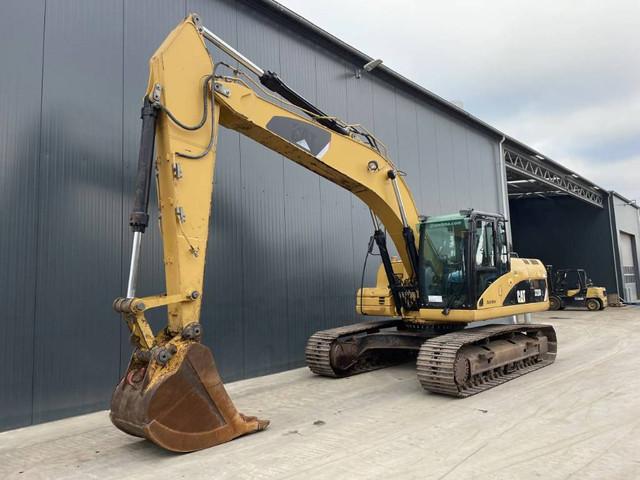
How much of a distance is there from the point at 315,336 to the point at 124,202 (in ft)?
12.8

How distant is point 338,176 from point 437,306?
2.75 m

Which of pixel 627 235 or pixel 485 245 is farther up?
pixel 627 235

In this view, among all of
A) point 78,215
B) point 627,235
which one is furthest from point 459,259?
point 627,235

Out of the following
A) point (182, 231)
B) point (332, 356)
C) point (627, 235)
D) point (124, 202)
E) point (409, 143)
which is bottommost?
point (332, 356)

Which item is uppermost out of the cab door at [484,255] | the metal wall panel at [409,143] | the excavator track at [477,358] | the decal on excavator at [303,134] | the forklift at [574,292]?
the metal wall panel at [409,143]

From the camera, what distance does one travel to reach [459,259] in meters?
7.90

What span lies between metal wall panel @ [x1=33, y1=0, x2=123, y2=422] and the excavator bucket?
224 centimetres

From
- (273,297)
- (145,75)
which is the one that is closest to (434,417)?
(273,297)

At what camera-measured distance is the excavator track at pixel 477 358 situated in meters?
6.77

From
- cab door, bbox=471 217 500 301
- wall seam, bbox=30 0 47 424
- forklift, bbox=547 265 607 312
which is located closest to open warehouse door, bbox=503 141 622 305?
forklift, bbox=547 265 607 312

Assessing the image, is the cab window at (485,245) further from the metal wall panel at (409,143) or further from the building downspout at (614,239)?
the building downspout at (614,239)

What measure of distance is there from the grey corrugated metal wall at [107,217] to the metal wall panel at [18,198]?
14 mm

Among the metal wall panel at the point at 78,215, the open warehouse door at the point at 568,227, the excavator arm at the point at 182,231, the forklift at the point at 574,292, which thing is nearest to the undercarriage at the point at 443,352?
the excavator arm at the point at 182,231

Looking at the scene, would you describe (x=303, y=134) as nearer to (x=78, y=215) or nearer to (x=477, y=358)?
(x=78, y=215)
